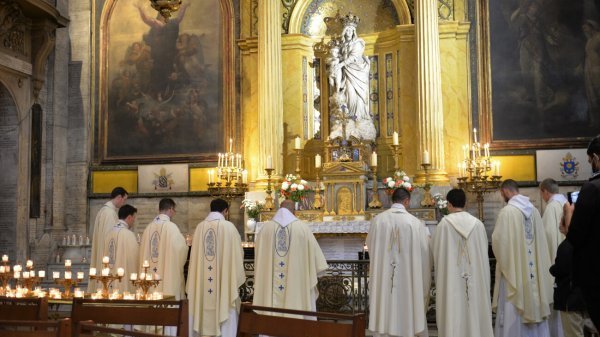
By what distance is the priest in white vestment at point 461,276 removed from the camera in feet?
27.0

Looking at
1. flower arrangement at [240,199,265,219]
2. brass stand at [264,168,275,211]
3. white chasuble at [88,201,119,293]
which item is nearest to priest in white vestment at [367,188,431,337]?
white chasuble at [88,201,119,293]

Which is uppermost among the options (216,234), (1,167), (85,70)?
(85,70)

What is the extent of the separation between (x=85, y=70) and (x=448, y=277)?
11887 millimetres

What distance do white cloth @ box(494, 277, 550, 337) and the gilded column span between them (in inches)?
232

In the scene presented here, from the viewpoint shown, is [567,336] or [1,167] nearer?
[567,336]

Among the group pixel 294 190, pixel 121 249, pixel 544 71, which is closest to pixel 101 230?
pixel 121 249

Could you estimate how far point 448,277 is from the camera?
8.31 m

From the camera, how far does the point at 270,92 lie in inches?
610

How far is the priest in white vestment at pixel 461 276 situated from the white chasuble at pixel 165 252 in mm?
3564

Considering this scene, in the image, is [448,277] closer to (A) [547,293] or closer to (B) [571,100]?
(A) [547,293]

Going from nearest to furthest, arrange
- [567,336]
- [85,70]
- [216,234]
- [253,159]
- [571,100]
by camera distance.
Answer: [567,336] < [216,234] < [571,100] < [253,159] < [85,70]

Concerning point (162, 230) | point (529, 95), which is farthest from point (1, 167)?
point (529, 95)

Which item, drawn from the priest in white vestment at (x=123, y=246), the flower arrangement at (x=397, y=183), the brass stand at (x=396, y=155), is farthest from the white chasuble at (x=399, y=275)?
the brass stand at (x=396, y=155)

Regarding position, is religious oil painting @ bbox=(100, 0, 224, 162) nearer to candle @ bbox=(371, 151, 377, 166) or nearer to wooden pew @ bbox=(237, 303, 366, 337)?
candle @ bbox=(371, 151, 377, 166)
